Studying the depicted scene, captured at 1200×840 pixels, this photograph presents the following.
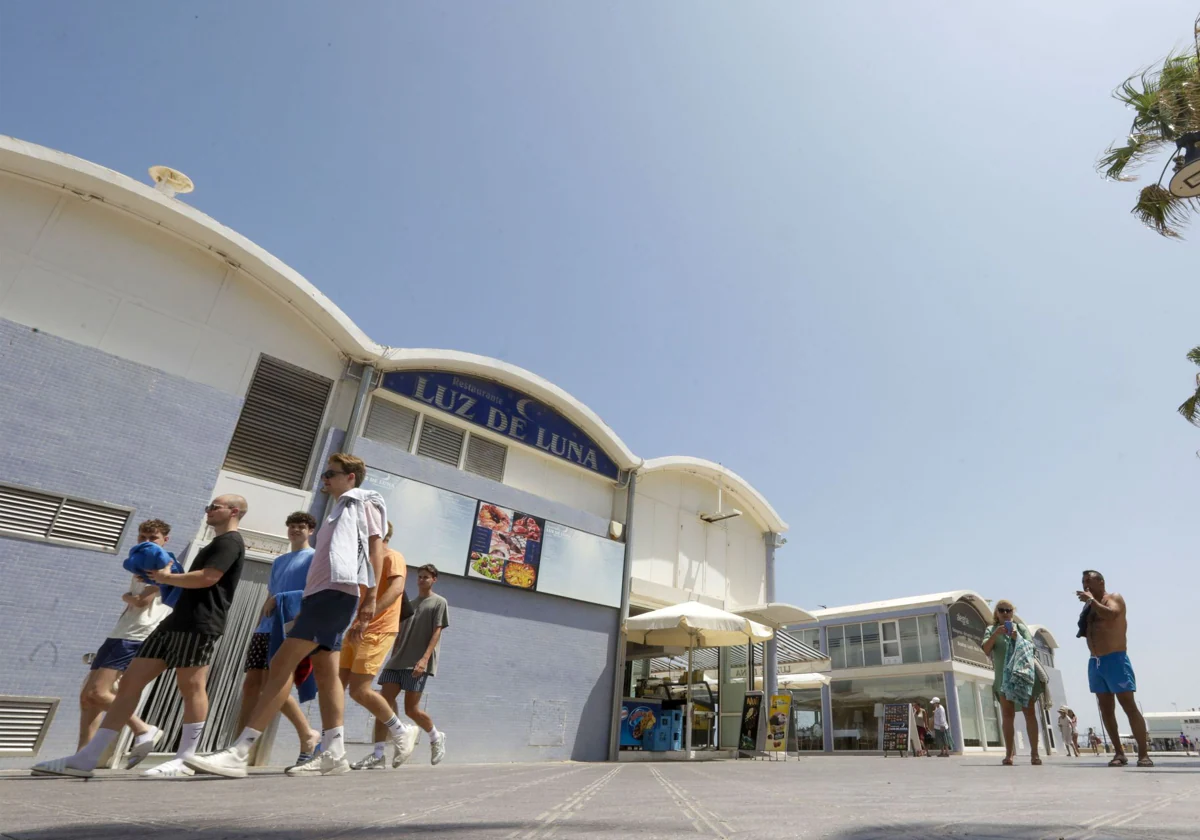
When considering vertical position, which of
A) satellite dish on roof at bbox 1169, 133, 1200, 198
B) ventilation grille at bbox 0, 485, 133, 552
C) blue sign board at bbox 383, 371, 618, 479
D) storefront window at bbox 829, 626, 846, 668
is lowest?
ventilation grille at bbox 0, 485, 133, 552

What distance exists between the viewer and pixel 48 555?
6.23 m

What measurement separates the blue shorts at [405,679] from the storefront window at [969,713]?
25.1m

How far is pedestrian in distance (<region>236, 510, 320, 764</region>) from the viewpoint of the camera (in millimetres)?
4441

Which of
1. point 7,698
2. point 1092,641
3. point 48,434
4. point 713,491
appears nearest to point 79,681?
point 7,698

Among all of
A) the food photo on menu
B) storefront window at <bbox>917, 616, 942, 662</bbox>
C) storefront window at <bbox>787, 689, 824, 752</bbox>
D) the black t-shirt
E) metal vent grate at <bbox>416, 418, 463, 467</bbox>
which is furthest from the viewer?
storefront window at <bbox>787, 689, 824, 752</bbox>

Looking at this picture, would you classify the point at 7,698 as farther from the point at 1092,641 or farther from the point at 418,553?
the point at 1092,641

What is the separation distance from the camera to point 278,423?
8.45 m

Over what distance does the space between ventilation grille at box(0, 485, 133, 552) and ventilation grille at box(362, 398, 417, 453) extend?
10.5ft

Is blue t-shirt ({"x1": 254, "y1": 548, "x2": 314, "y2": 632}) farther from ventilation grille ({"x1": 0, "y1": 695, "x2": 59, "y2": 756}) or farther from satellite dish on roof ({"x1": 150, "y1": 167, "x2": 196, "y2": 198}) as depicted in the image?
satellite dish on roof ({"x1": 150, "y1": 167, "x2": 196, "y2": 198})

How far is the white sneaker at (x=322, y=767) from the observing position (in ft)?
12.8

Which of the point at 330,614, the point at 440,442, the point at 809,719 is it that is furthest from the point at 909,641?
the point at 330,614

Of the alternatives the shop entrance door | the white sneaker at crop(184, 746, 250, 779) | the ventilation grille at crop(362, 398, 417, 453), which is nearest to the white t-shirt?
the white sneaker at crop(184, 746, 250, 779)

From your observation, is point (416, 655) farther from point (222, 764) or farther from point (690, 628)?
point (690, 628)

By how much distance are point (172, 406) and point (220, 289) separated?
1.75 m
